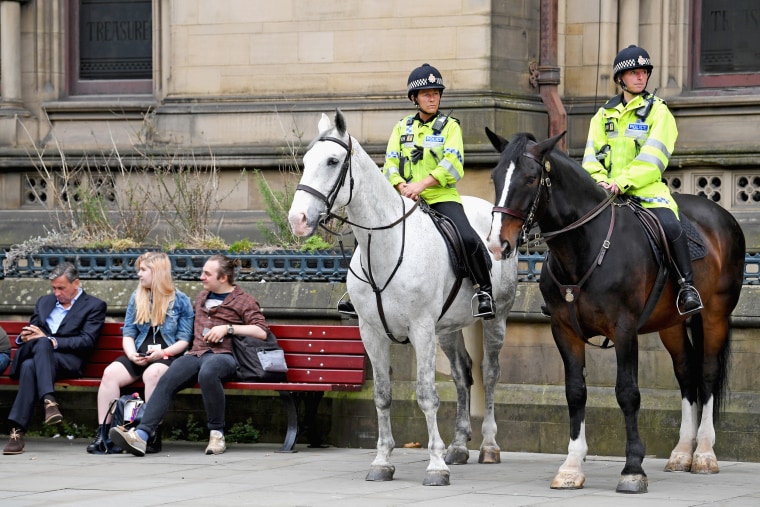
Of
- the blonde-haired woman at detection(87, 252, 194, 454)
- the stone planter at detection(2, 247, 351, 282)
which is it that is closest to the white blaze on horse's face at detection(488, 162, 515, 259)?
the stone planter at detection(2, 247, 351, 282)

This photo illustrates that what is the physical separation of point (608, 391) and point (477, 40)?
462 cm

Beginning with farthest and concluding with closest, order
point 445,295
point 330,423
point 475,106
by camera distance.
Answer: point 475,106 → point 330,423 → point 445,295

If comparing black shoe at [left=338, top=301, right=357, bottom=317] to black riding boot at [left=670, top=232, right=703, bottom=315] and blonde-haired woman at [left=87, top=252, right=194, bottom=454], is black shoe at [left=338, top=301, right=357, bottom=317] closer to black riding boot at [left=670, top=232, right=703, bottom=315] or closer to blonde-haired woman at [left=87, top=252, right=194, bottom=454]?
blonde-haired woman at [left=87, top=252, right=194, bottom=454]

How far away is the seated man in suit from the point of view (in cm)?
1262

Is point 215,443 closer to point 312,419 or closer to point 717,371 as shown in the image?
point 312,419

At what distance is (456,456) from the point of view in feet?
38.2

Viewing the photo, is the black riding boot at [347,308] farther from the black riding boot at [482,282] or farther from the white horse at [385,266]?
the black riding boot at [482,282]

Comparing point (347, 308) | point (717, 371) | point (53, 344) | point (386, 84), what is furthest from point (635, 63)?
point (386, 84)

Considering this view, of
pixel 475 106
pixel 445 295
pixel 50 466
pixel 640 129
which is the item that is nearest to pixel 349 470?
pixel 445 295

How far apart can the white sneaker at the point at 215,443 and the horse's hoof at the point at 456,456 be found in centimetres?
189

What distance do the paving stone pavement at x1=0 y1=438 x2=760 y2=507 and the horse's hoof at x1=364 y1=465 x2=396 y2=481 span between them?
0.08 metres

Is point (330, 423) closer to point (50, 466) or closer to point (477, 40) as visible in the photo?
point (50, 466)

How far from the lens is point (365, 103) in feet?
51.8

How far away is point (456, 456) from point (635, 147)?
2.70 meters
